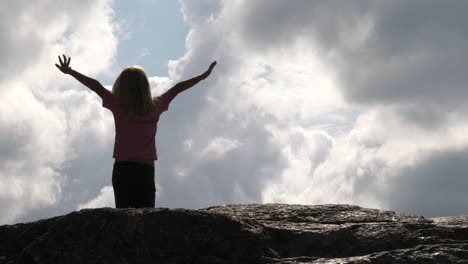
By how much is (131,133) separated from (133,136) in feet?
0.17

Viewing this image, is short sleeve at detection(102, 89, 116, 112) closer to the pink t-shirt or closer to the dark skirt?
the pink t-shirt

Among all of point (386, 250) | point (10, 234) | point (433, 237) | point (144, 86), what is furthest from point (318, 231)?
point (10, 234)

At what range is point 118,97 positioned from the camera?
8.70 meters

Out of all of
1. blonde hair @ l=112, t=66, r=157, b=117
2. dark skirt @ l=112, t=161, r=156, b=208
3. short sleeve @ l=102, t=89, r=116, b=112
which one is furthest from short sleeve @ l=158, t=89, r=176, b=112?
dark skirt @ l=112, t=161, r=156, b=208

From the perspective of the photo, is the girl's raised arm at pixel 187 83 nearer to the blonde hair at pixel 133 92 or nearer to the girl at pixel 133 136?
the girl at pixel 133 136

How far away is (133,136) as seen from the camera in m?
8.68

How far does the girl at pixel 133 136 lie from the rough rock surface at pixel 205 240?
4.07ft

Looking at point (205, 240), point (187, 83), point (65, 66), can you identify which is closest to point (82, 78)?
point (65, 66)

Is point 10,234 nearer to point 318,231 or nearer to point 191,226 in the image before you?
point 191,226

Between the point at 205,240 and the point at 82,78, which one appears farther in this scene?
the point at 82,78

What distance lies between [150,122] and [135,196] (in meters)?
1.12

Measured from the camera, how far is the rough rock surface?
23.6ft

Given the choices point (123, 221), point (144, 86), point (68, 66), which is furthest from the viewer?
point (68, 66)

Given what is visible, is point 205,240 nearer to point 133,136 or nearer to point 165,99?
point 133,136
